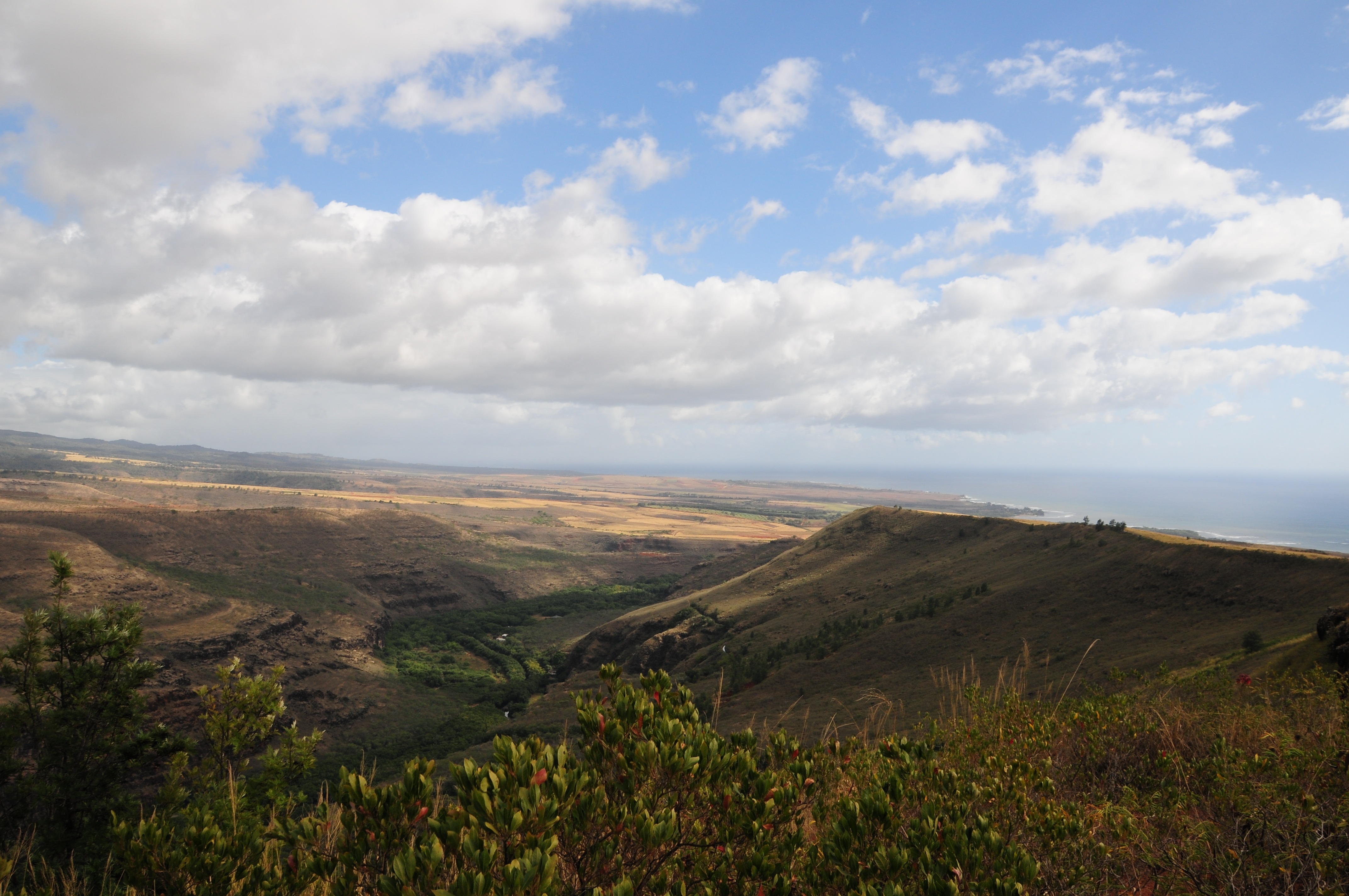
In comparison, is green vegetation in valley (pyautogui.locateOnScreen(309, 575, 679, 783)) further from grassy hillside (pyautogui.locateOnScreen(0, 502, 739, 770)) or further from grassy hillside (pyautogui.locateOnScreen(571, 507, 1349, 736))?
grassy hillside (pyautogui.locateOnScreen(571, 507, 1349, 736))

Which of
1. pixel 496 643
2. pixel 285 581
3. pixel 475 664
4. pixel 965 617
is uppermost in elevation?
pixel 965 617

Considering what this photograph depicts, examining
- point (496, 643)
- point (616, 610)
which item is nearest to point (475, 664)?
point (496, 643)

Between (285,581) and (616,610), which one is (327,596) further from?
(616,610)

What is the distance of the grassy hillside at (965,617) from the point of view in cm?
2352

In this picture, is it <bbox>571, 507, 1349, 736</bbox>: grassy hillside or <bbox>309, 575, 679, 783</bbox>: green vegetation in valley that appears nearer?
<bbox>571, 507, 1349, 736</bbox>: grassy hillside

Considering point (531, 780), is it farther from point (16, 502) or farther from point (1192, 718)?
point (16, 502)

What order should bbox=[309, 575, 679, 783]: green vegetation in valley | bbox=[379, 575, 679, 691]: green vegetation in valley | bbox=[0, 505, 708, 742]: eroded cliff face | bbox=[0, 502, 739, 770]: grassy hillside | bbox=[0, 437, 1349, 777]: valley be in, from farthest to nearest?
bbox=[379, 575, 679, 691]: green vegetation in valley, bbox=[0, 505, 708, 742]: eroded cliff face, bbox=[0, 502, 739, 770]: grassy hillside, bbox=[309, 575, 679, 783]: green vegetation in valley, bbox=[0, 437, 1349, 777]: valley

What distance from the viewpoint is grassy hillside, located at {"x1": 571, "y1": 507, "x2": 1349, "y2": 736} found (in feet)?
77.2

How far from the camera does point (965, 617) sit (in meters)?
32.7

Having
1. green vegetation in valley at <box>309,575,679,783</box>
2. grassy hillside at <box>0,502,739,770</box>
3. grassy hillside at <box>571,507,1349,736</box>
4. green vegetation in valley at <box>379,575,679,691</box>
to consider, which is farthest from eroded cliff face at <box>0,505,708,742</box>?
grassy hillside at <box>571,507,1349,736</box>

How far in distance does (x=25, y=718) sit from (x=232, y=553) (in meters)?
66.7

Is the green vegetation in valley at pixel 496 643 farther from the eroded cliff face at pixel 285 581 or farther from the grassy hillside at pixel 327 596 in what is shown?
the eroded cliff face at pixel 285 581

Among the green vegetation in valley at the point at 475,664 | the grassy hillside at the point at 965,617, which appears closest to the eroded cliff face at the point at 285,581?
the green vegetation in valley at the point at 475,664

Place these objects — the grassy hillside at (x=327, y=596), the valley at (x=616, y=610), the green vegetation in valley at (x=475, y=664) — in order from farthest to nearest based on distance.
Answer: the grassy hillside at (x=327, y=596) → the green vegetation in valley at (x=475, y=664) → the valley at (x=616, y=610)
